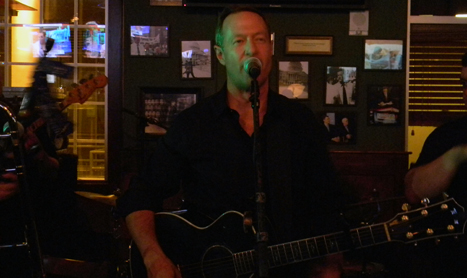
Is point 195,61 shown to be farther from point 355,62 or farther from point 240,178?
point 240,178

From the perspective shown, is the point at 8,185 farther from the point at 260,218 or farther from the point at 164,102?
the point at 164,102

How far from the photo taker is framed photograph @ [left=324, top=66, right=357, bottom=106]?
4.41 m

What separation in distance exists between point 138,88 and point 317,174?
2.71 metres

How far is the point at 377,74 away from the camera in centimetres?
444

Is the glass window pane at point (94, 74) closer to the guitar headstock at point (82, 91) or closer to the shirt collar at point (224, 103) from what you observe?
the guitar headstock at point (82, 91)

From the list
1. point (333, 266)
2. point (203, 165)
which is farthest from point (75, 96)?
point (333, 266)

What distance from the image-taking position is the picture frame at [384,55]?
4410 millimetres

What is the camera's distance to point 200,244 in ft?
6.72

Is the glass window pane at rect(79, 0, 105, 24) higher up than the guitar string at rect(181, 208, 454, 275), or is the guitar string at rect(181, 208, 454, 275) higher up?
the glass window pane at rect(79, 0, 105, 24)

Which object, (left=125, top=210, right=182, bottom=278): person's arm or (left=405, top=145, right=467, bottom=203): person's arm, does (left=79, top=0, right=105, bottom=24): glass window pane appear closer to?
(left=125, top=210, right=182, bottom=278): person's arm

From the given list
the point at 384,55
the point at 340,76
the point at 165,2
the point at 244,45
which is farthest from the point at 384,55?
the point at 244,45

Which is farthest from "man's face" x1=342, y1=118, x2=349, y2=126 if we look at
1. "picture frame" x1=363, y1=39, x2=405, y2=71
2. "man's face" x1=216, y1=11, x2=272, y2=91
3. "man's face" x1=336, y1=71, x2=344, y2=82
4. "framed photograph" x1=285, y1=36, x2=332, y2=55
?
"man's face" x1=216, y1=11, x2=272, y2=91

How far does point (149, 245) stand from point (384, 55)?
3.12 meters

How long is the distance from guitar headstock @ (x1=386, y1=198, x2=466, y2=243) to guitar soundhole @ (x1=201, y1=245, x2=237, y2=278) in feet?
1.94
